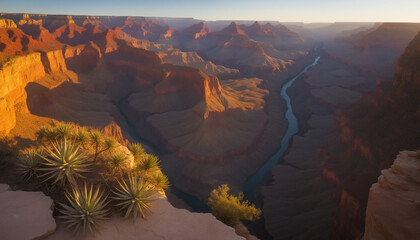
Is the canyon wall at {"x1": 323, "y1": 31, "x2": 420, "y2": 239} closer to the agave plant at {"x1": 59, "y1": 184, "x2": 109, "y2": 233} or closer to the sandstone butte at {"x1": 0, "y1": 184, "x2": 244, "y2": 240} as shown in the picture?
the sandstone butte at {"x1": 0, "y1": 184, "x2": 244, "y2": 240}

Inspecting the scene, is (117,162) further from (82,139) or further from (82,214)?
(82,214)

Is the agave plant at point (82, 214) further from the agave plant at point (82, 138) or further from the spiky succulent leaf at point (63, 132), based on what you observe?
the spiky succulent leaf at point (63, 132)

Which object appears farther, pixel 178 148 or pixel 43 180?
pixel 178 148

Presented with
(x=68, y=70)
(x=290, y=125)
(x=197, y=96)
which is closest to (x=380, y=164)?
(x=290, y=125)

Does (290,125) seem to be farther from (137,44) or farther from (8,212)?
(137,44)

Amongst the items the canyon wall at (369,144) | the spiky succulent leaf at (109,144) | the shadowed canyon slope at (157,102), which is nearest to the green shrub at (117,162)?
the spiky succulent leaf at (109,144)

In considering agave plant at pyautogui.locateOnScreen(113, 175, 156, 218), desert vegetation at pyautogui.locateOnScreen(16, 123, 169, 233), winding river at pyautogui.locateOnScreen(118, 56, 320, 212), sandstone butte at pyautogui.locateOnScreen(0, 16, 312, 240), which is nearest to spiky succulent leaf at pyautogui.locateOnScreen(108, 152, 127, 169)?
desert vegetation at pyautogui.locateOnScreen(16, 123, 169, 233)
